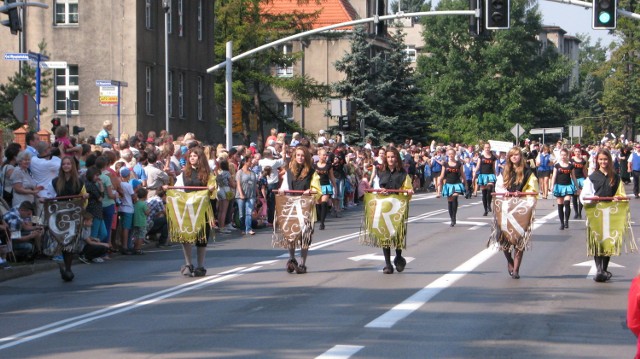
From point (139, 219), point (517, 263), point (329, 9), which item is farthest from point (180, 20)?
point (517, 263)

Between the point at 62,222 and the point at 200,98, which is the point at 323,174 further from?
the point at 200,98

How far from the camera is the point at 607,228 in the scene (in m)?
15.7

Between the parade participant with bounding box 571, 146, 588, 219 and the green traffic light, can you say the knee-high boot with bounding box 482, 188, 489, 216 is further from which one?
the green traffic light

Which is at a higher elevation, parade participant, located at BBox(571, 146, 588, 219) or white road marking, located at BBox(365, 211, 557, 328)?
parade participant, located at BBox(571, 146, 588, 219)

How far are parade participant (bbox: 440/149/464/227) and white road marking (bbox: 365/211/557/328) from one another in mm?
6634

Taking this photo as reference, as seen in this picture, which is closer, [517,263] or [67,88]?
[517,263]

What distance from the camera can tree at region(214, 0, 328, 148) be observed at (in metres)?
→ 63.0

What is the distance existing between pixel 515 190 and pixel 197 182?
171 inches

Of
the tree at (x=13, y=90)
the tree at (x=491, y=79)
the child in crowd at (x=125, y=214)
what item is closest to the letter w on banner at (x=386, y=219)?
the child in crowd at (x=125, y=214)

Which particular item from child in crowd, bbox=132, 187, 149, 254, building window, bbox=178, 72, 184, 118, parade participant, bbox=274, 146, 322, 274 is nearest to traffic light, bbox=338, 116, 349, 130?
building window, bbox=178, 72, 184, 118

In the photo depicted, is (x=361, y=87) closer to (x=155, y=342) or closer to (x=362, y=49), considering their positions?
(x=362, y=49)

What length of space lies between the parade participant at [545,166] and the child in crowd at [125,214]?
2073cm

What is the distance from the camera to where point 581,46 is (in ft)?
639

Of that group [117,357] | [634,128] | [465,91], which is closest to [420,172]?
[117,357]
